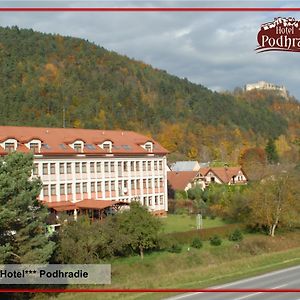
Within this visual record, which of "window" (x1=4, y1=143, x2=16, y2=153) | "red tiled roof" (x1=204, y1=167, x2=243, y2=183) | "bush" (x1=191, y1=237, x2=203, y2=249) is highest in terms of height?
"window" (x1=4, y1=143, x2=16, y2=153)

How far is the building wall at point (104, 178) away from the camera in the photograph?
3175cm

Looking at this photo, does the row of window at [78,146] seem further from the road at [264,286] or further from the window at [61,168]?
the road at [264,286]

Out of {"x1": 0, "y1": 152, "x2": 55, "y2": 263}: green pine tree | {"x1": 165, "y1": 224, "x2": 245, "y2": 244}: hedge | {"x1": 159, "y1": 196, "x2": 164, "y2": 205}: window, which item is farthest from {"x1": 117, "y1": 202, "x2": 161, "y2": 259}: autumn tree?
{"x1": 159, "y1": 196, "x2": 164, "y2": 205}: window

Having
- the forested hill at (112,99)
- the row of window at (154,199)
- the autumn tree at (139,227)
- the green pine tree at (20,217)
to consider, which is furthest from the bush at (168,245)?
the forested hill at (112,99)

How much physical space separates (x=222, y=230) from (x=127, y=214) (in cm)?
837

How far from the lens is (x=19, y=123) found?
57.9 metres

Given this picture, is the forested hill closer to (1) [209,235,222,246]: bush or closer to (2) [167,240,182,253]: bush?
(1) [209,235,222,246]: bush

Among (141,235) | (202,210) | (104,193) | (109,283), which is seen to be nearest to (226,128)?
(202,210)

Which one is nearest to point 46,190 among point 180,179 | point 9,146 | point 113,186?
point 9,146

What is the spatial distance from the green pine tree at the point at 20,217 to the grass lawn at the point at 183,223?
47.5ft

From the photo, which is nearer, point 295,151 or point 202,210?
point 202,210

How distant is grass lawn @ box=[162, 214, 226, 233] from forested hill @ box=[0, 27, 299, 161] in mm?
12412

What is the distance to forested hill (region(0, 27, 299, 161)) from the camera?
52594 millimetres

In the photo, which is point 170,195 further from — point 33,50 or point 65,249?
point 33,50
